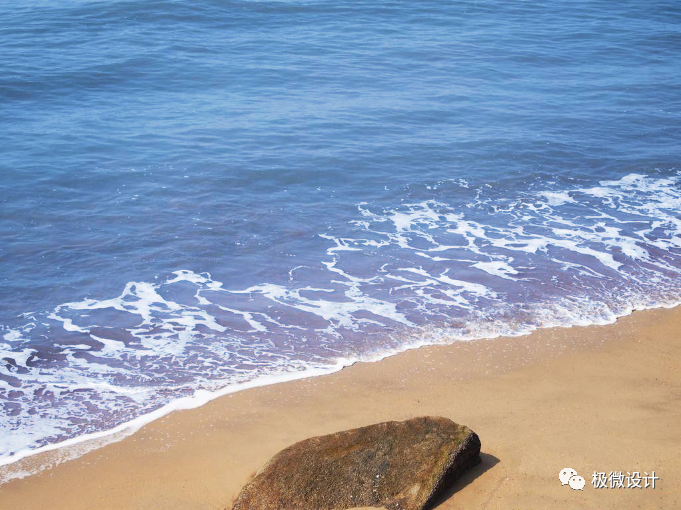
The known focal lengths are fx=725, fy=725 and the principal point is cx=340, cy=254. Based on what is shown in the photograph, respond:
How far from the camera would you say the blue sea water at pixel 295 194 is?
26.7 feet

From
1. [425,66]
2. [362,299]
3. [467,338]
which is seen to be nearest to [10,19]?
[425,66]

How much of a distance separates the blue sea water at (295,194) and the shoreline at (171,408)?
0.30ft

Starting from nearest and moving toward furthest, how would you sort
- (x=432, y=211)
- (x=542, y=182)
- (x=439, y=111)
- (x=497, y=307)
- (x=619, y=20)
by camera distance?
(x=497, y=307) → (x=432, y=211) → (x=542, y=182) → (x=439, y=111) → (x=619, y=20)

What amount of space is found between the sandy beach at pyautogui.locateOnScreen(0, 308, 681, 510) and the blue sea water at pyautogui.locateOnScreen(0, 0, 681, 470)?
482mm

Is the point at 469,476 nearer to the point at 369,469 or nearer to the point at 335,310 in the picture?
the point at 369,469

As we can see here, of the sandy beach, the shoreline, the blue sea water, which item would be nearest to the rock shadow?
the sandy beach

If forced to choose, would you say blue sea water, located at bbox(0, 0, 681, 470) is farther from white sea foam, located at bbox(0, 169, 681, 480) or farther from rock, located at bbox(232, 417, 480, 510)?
rock, located at bbox(232, 417, 480, 510)

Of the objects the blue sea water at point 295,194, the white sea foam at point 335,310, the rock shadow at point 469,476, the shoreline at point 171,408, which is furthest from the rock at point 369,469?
the blue sea water at point 295,194

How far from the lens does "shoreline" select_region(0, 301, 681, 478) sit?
20.5 feet

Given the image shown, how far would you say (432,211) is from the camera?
11953mm

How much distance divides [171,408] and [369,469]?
7.81ft

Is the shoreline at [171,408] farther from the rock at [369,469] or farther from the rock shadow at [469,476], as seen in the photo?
the rock shadow at [469,476]

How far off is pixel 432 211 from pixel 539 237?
6.11 ft

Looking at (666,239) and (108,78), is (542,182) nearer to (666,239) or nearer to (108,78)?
(666,239)
